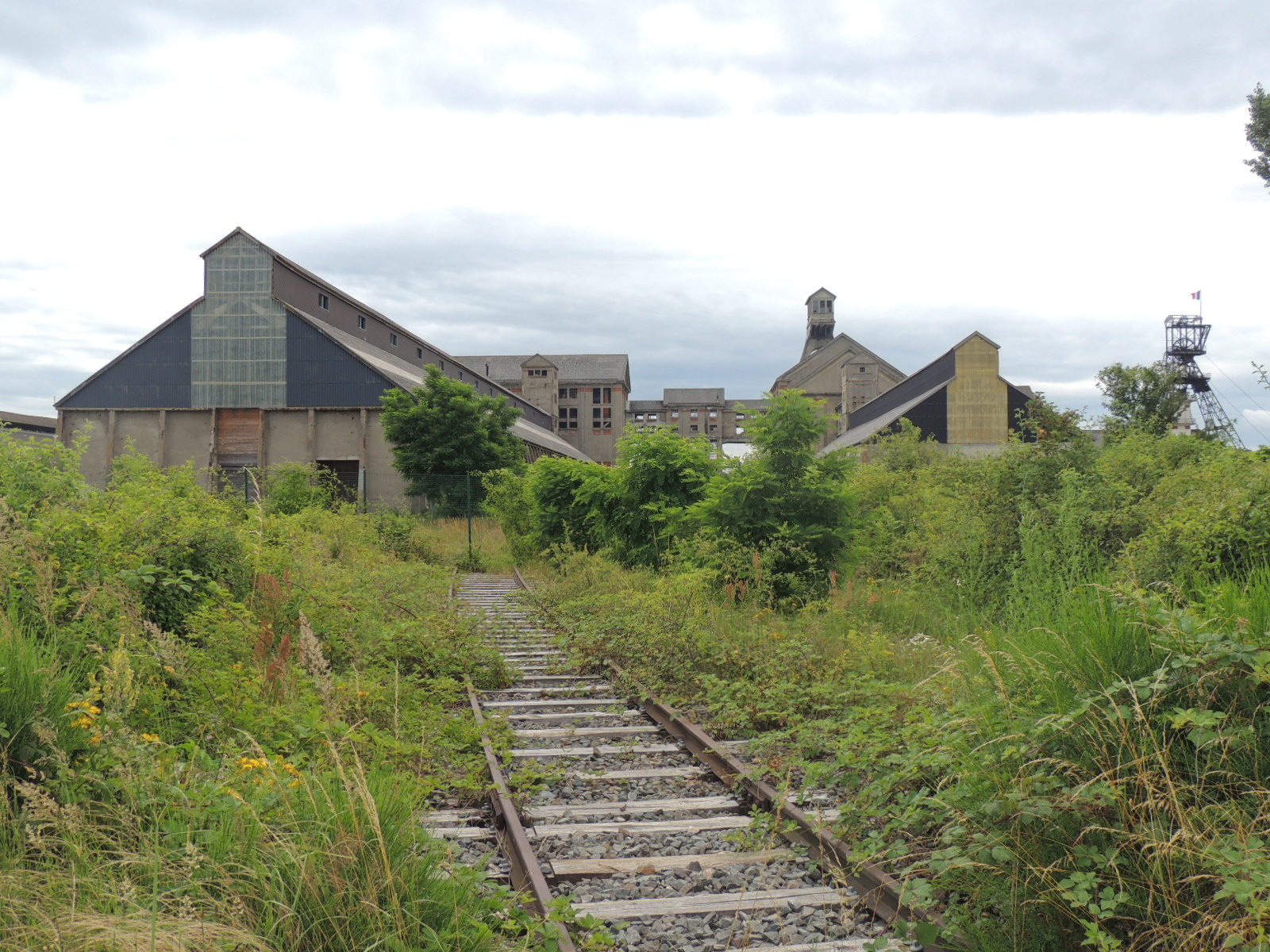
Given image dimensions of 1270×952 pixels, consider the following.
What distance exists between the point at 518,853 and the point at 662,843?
776 millimetres

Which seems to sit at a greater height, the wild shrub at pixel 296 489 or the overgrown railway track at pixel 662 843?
the wild shrub at pixel 296 489

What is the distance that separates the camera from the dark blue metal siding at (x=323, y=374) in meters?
38.5

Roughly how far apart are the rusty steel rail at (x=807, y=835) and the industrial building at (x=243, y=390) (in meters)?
33.6

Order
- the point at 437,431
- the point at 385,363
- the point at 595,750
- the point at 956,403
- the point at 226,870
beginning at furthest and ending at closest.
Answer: the point at 956,403 < the point at 385,363 < the point at 437,431 < the point at 595,750 < the point at 226,870

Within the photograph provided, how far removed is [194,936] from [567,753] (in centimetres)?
340

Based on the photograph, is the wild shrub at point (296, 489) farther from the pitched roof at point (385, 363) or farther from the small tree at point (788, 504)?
the small tree at point (788, 504)

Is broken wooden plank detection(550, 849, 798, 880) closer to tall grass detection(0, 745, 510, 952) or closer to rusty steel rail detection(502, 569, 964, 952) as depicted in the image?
rusty steel rail detection(502, 569, 964, 952)

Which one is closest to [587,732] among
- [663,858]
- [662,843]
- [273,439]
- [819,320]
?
[662,843]

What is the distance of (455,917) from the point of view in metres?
3.10

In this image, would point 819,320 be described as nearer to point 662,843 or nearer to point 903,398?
point 903,398

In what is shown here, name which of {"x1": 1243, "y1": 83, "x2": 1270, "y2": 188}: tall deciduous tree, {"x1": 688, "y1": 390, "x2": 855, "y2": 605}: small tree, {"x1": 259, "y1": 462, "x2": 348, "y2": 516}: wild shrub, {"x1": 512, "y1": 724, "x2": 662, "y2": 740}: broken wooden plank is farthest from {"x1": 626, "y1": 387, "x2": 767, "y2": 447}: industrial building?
{"x1": 512, "y1": 724, "x2": 662, "y2": 740}: broken wooden plank

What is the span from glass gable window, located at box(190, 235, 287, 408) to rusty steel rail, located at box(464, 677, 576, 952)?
1454 inches

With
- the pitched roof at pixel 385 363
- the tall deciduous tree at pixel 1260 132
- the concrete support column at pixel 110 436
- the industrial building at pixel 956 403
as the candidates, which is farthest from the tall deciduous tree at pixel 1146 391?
the concrete support column at pixel 110 436

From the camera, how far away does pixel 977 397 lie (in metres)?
48.5
